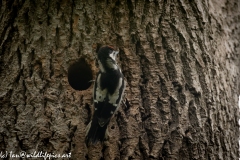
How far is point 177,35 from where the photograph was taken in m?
3.53

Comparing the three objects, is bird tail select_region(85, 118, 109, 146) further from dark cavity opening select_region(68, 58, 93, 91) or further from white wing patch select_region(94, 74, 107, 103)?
dark cavity opening select_region(68, 58, 93, 91)

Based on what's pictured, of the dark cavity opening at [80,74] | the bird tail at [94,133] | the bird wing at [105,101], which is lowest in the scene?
the bird tail at [94,133]

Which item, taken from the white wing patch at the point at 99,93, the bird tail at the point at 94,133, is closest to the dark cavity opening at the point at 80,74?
the white wing patch at the point at 99,93

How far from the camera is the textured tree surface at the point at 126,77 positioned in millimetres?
3238

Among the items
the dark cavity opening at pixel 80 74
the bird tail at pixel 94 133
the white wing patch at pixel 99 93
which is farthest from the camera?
the dark cavity opening at pixel 80 74

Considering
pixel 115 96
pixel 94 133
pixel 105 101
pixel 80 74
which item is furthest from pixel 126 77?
pixel 94 133

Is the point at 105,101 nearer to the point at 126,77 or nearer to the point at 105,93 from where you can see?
the point at 105,93

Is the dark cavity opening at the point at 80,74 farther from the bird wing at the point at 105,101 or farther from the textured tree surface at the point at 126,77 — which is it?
the bird wing at the point at 105,101

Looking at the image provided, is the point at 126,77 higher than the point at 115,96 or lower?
higher

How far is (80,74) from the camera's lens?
3.69 meters

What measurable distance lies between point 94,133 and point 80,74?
79 cm

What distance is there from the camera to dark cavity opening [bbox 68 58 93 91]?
11.4 feet

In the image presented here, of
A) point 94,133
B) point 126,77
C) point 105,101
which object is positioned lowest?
point 94,133

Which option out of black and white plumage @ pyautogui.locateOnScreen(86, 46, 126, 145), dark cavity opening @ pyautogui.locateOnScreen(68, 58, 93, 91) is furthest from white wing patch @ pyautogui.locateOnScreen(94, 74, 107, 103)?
dark cavity opening @ pyautogui.locateOnScreen(68, 58, 93, 91)
